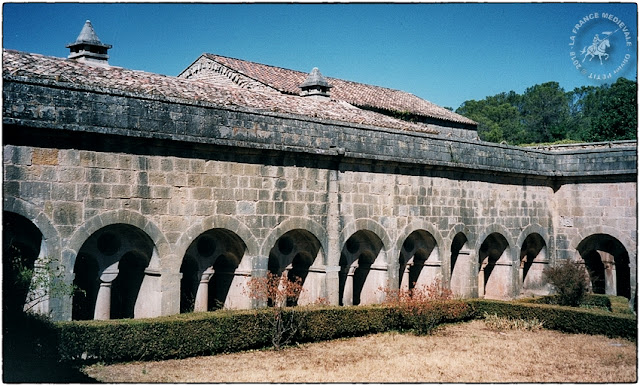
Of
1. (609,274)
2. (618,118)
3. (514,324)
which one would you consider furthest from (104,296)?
(618,118)

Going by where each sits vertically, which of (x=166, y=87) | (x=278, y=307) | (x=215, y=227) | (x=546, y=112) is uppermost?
(x=546, y=112)

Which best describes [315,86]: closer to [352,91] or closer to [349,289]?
[352,91]

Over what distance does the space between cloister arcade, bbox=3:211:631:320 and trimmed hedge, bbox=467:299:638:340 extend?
139 cm

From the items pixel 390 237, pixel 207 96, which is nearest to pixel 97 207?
pixel 207 96

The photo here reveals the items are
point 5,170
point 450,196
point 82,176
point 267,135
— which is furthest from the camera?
point 450,196

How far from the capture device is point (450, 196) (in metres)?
19.2

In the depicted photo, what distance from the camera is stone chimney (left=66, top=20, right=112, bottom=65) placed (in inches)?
732

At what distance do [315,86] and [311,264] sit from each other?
29.3ft

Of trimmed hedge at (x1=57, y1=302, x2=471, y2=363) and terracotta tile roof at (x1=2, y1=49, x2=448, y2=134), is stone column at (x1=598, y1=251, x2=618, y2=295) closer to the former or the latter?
terracotta tile roof at (x1=2, y1=49, x2=448, y2=134)

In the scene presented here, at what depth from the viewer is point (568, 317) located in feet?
56.2

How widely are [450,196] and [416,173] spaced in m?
1.51

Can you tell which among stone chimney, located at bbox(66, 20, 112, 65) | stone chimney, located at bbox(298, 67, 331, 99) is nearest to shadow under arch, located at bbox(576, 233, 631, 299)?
stone chimney, located at bbox(298, 67, 331, 99)

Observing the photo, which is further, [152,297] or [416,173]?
[416,173]

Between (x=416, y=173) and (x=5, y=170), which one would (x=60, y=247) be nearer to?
(x=5, y=170)
